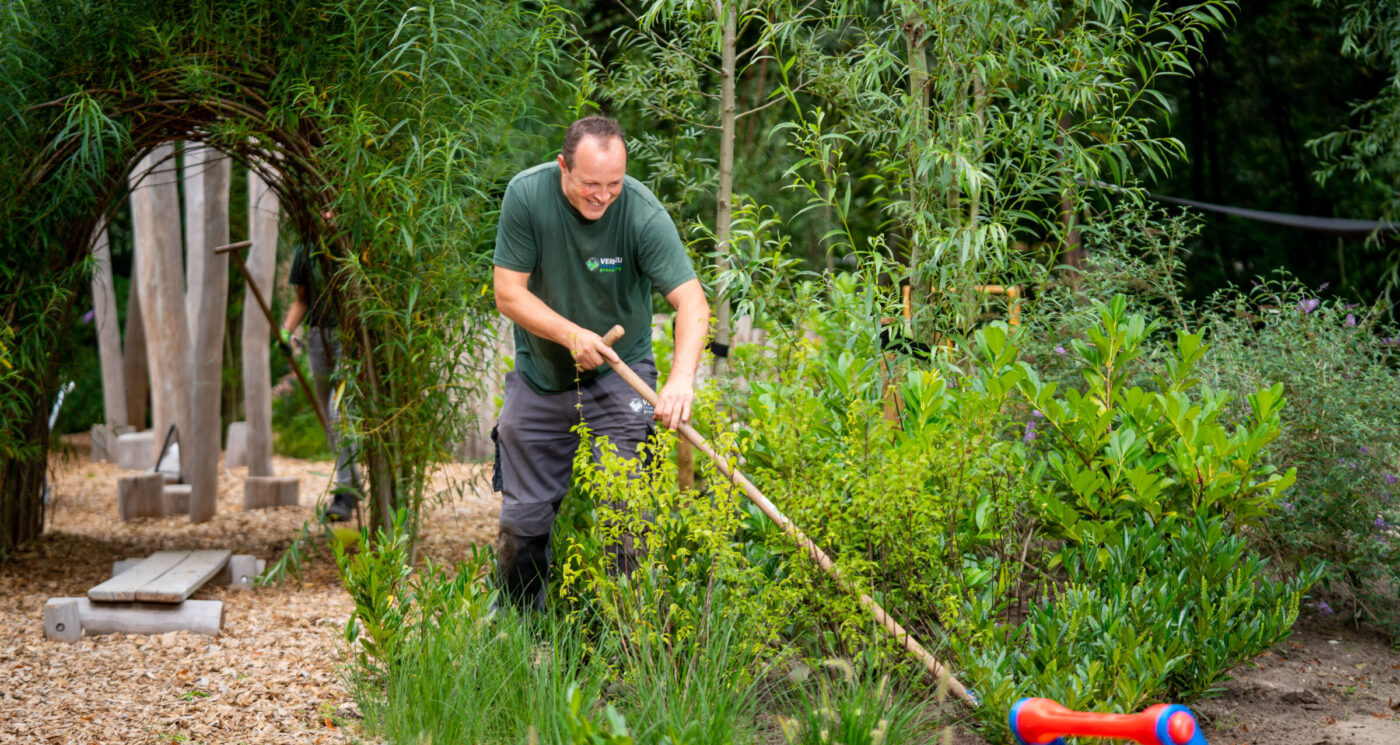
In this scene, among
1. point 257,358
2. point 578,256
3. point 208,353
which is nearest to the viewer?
point 578,256

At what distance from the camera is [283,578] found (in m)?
4.17

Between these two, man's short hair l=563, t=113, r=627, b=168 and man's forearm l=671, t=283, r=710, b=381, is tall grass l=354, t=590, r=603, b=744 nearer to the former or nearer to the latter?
man's forearm l=671, t=283, r=710, b=381

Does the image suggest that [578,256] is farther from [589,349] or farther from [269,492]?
[269,492]

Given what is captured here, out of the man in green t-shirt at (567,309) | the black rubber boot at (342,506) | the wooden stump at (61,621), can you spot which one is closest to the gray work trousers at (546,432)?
the man in green t-shirt at (567,309)

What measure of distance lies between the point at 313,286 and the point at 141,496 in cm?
185

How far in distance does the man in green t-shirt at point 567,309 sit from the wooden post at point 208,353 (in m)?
3.07

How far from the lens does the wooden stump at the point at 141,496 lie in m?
5.82

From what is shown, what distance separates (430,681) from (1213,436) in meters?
1.98

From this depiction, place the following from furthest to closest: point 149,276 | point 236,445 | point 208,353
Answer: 1. point 236,445
2. point 149,276
3. point 208,353

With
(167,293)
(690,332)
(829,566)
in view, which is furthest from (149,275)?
(829,566)

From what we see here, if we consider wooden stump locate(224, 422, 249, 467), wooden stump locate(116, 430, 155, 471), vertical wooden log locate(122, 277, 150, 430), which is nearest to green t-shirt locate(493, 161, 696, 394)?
wooden stump locate(224, 422, 249, 467)

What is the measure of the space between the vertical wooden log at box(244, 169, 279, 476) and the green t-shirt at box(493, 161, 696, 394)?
11.3 ft

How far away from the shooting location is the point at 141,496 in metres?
5.89

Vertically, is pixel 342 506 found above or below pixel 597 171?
below
